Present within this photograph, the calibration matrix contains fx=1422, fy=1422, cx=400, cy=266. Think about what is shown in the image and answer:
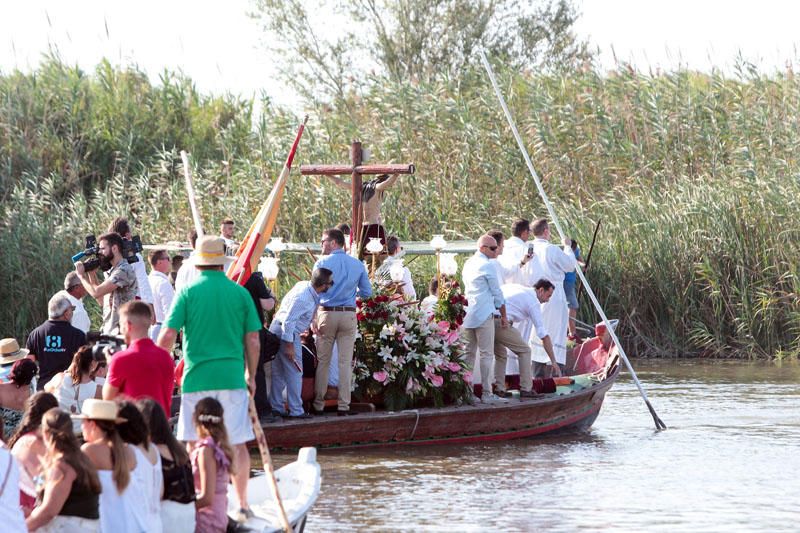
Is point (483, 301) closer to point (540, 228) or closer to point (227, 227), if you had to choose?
point (540, 228)

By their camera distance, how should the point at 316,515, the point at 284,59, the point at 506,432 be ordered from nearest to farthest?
the point at 316,515, the point at 506,432, the point at 284,59

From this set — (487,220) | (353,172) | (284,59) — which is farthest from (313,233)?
(284,59)

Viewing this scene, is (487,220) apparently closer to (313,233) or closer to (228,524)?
(313,233)

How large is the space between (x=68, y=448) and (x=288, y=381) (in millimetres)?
5004

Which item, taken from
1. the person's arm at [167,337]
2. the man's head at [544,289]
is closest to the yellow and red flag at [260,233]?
the person's arm at [167,337]

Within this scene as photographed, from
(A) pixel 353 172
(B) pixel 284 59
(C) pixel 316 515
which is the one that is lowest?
(C) pixel 316 515

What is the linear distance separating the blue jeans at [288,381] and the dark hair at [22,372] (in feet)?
9.06

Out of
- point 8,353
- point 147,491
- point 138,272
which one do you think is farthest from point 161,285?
point 147,491

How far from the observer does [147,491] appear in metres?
6.36

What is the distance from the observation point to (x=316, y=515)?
9016mm

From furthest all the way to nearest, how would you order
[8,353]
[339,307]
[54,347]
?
1. [339,307]
2. [54,347]
3. [8,353]

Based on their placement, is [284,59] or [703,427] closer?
[703,427]

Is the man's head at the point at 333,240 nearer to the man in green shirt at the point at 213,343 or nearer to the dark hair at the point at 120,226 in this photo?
the dark hair at the point at 120,226

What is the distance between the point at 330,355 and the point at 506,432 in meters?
2.04
